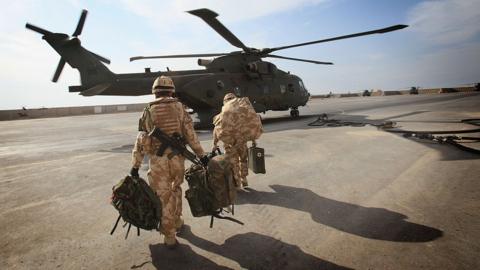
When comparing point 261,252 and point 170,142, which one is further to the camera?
point 170,142

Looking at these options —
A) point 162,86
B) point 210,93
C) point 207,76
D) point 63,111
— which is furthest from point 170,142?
point 63,111

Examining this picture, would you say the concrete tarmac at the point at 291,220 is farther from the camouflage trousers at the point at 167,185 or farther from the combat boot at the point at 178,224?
the camouflage trousers at the point at 167,185

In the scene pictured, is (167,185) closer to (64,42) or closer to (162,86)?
(162,86)

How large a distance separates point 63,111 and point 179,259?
3779 cm

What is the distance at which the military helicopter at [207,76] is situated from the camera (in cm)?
1101

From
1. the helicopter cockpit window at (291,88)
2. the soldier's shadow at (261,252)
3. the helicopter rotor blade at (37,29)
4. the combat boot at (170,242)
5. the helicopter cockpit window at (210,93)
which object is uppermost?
the helicopter rotor blade at (37,29)

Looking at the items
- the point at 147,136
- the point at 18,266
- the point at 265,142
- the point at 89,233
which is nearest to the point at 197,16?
the point at 265,142

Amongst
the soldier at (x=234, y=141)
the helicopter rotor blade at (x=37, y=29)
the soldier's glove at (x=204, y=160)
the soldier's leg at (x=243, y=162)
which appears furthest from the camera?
the helicopter rotor blade at (x=37, y=29)

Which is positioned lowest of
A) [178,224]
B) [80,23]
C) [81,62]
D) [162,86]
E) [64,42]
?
[178,224]

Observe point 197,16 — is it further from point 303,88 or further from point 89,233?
point 303,88

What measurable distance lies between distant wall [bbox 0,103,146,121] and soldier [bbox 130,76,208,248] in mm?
35559

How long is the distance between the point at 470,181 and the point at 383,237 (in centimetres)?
297

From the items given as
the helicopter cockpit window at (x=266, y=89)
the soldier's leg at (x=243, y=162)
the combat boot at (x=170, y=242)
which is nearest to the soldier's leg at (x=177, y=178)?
the combat boot at (x=170, y=242)

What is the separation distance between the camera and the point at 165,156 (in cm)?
359
